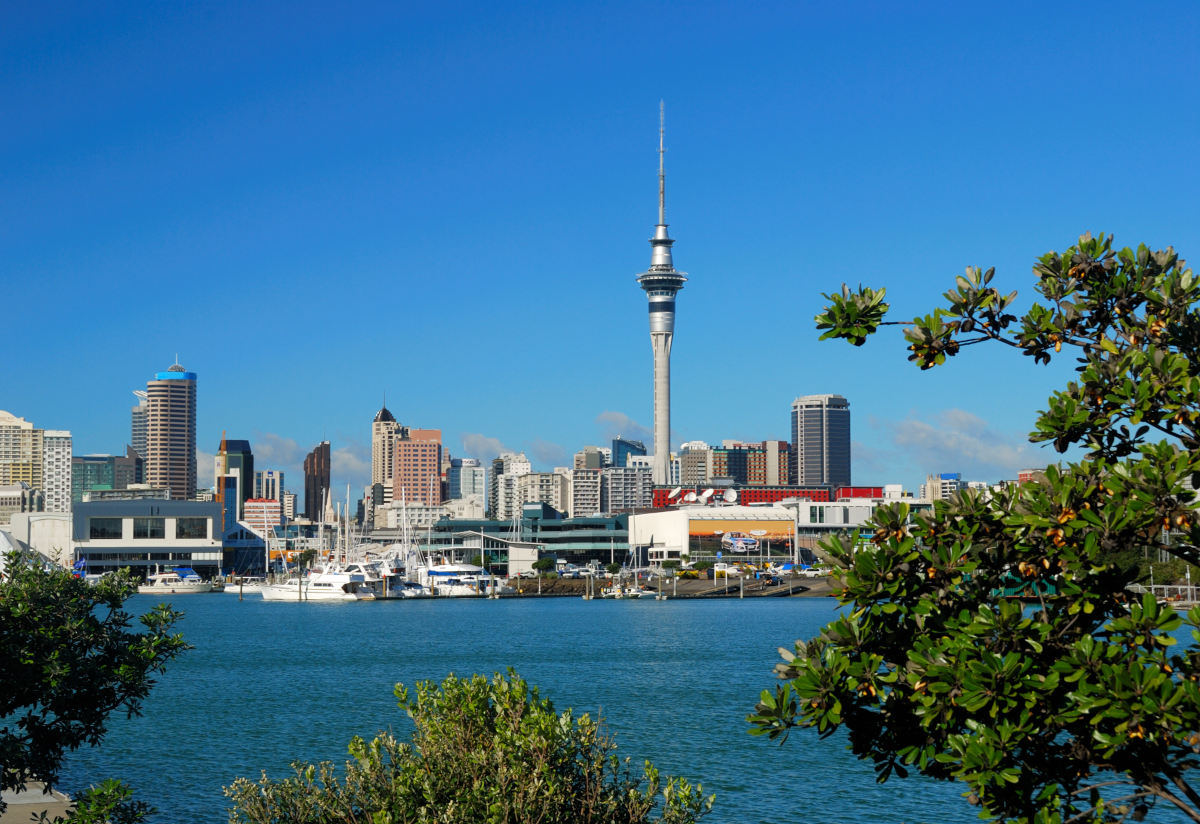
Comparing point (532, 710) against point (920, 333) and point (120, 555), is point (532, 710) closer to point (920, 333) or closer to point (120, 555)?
point (920, 333)

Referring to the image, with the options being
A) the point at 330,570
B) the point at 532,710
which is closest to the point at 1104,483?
the point at 532,710

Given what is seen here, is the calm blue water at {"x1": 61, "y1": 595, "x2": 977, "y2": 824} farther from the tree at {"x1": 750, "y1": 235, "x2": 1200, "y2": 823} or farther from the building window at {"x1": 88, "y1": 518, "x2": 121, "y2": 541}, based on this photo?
the building window at {"x1": 88, "y1": 518, "x2": 121, "y2": 541}

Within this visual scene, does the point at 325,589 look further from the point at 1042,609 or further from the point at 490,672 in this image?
the point at 1042,609

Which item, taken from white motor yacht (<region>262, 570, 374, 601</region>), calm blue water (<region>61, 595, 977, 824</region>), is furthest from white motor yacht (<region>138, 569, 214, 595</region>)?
calm blue water (<region>61, 595, 977, 824</region>)

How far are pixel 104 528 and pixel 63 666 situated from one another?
191086mm

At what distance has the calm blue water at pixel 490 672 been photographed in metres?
38.8

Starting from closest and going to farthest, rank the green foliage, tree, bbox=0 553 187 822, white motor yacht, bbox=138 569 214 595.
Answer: the green foliage
tree, bbox=0 553 187 822
white motor yacht, bbox=138 569 214 595

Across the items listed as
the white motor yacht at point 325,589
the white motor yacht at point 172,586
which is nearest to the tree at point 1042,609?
the white motor yacht at point 325,589

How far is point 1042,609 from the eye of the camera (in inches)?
426

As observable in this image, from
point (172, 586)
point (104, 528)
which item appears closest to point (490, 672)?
point (172, 586)

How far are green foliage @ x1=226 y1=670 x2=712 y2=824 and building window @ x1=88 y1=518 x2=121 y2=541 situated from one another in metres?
191

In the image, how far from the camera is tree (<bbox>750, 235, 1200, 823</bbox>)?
9.99 meters

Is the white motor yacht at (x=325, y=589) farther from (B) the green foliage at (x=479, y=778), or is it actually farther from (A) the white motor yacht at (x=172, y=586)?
(B) the green foliage at (x=479, y=778)

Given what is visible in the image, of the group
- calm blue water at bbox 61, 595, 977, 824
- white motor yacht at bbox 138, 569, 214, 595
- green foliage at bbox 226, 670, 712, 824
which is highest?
green foliage at bbox 226, 670, 712, 824
